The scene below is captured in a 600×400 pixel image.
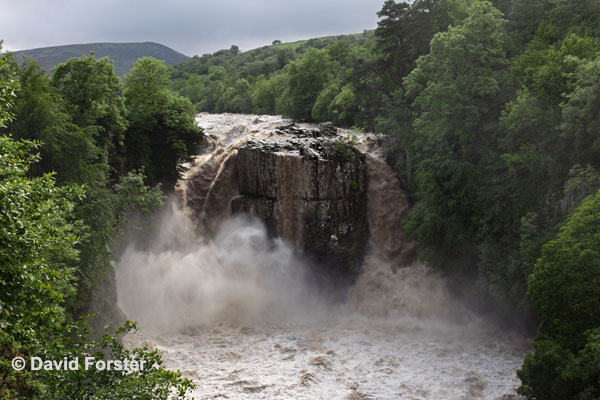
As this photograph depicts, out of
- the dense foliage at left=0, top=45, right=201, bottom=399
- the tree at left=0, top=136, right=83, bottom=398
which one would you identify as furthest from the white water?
the tree at left=0, top=136, right=83, bottom=398

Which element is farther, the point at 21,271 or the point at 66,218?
the point at 66,218

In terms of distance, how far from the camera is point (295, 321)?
29.3 m

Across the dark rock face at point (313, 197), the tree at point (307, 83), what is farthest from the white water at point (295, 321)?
the tree at point (307, 83)

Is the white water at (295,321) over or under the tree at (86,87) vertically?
under

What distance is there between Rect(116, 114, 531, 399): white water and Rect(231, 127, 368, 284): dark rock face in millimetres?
1016

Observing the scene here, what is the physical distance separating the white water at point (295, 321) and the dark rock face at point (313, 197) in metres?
1.02

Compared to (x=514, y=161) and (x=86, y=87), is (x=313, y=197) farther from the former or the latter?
(x=86, y=87)

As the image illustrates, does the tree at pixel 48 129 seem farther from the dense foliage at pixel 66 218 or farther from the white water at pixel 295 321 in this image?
the white water at pixel 295 321

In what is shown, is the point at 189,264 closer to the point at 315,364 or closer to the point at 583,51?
the point at 315,364

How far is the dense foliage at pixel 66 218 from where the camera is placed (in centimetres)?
1142

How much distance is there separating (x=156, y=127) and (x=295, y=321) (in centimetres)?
1423

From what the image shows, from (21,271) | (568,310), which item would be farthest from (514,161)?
(21,271)

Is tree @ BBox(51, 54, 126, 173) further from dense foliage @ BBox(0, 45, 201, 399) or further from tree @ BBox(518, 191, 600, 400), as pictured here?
tree @ BBox(518, 191, 600, 400)

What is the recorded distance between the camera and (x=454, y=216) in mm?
27094
